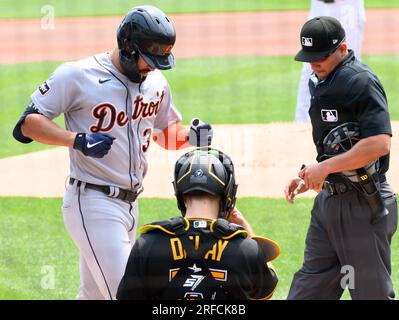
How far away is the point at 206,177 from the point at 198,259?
1.12 feet

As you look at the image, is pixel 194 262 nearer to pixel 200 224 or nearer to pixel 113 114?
pixel 200 224

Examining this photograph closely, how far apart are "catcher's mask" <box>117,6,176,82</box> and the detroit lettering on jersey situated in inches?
8.8

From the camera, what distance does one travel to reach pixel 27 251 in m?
7.12

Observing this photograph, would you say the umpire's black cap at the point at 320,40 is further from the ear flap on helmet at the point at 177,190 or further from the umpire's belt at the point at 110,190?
the ear flap on helmet at the point at 177,190

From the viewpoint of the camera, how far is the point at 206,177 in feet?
12.0

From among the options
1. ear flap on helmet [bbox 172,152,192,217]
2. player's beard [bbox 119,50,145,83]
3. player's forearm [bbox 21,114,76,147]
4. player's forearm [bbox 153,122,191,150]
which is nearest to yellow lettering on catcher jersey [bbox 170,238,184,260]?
ear flap on helmet [bbox 172,152,192,217]

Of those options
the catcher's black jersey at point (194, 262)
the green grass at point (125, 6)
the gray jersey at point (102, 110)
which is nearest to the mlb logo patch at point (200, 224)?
the catcher's black jersey at point (194, 262)

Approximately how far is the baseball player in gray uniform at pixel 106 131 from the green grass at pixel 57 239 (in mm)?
1322

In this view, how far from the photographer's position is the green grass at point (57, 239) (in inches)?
248

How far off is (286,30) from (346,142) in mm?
16547

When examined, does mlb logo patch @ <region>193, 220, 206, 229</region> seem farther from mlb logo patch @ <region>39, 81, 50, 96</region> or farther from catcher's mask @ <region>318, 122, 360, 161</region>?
mlb logo patch @ <region>39, 81, 50, 96</region>

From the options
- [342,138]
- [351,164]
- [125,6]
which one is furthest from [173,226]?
[125,6]
